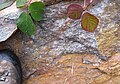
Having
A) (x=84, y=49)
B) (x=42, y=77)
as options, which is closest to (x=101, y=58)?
(x=84, y=49)

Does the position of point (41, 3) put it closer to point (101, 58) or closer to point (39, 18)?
point (39, 18)

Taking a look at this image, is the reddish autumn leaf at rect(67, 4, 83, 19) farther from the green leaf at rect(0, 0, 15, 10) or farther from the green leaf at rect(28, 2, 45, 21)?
the green leaf at rect(0, 0, 15, 10)

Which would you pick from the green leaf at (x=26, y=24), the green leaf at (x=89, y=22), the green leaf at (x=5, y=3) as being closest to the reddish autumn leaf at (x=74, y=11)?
the green leaf at (x=89, y=22)

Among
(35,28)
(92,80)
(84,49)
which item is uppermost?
(35,28)

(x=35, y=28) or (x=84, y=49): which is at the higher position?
(x=35, y=28)

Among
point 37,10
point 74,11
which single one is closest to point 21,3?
point 37,10

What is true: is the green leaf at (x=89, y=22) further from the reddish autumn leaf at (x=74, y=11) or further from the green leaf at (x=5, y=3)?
the green leaf at (x=5, y=3)
